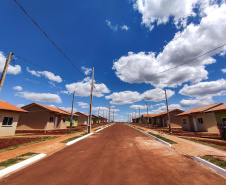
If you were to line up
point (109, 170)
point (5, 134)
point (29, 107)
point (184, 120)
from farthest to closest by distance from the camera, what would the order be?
point (184, 120)
point (29, 107)
point (5, 134)
point (109, 170)

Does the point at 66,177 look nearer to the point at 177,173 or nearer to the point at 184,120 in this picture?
the point at 177,173

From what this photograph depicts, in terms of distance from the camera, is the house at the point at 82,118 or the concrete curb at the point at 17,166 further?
the house at the point at 82,118

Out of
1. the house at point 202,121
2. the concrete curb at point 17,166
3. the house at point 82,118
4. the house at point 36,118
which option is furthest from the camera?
the house at point 82,118

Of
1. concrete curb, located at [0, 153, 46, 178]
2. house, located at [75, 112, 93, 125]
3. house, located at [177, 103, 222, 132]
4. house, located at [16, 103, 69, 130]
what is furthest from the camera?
house, located at [75, 112, 93, 125]

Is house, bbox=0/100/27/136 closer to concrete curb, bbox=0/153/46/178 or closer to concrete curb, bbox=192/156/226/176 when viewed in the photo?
concrete curb, bbox=0/153/46/178

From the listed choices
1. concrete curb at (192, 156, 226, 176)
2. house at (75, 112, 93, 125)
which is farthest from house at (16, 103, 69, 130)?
house at (75, 112, 93, 125)

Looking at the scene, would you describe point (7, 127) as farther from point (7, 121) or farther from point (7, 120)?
point (7, 120)

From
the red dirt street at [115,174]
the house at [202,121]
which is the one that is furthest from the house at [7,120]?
the house at [202,121]

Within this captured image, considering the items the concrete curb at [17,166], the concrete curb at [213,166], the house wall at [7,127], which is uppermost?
the house wall at [7,127]

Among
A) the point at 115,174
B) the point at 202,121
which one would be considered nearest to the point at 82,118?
the point at 202,121

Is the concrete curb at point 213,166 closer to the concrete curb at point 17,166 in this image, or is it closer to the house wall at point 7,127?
the concrete curb at point 17,166

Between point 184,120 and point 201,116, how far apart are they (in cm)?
529

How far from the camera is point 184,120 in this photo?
2636 centimetres

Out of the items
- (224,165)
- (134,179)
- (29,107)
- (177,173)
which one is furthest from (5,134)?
(224,165)
